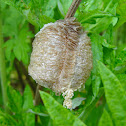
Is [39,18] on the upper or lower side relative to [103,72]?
upper

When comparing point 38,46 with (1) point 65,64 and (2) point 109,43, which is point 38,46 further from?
(2) point 109,43

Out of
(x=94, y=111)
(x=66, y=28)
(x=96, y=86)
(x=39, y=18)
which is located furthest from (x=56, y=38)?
(x=94, y=111)

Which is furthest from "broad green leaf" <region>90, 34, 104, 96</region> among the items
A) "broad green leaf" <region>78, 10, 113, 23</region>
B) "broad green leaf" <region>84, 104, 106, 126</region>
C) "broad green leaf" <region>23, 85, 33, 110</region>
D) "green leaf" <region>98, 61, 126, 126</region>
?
"broad green leaf" <region>84, 104, 106, 126</region>

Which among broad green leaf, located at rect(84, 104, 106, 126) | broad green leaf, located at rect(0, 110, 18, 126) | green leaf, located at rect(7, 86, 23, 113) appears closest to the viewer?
broad green leaf, located at rect(0, 110, 18, 126)

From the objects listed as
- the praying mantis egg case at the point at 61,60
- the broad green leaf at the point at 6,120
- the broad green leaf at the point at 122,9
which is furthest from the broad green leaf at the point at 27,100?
the broad green leaf at the point at 122,9

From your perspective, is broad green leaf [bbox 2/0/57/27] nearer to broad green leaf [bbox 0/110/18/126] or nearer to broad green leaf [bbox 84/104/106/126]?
broad green leaf [bbox 0/110/18/126]

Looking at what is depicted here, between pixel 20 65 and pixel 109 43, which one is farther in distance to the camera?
pixel 20 65

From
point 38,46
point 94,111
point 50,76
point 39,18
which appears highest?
point 39,18

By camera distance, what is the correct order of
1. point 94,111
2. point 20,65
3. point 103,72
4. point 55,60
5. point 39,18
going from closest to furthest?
1. point 103,72
2. point 55,60
3. point 39,18
4. point 94,111
5. point 20,65
